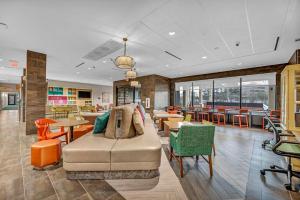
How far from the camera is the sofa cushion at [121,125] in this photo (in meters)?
2.74

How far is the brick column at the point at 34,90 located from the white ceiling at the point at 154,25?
460mm

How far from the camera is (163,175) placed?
2414 mm

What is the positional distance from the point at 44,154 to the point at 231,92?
9.42 metres

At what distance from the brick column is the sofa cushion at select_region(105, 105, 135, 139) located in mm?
3785

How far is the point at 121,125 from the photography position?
277 centimetres

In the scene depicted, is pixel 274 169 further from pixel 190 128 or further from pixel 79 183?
pixel 79 183

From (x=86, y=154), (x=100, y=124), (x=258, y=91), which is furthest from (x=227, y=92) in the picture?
(x=86, y=154)

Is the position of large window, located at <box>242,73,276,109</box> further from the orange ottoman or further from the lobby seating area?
the orange ottoman

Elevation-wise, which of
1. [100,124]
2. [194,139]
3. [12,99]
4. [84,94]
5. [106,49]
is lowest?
[194,139]

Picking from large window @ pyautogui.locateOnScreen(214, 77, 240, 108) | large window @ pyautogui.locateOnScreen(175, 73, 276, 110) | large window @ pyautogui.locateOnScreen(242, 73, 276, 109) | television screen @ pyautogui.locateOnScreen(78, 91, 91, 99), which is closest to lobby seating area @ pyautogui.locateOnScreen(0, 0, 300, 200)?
large window @ pyautogui.locateOnScreen(242, 73, 276, 109)

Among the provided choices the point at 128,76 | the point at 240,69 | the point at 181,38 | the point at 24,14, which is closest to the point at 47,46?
the point at 24,14

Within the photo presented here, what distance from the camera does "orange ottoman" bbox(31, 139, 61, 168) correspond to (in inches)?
99.7

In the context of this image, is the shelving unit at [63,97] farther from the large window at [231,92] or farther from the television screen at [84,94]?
the large window at [231,92]

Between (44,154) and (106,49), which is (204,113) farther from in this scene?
(44,154)
